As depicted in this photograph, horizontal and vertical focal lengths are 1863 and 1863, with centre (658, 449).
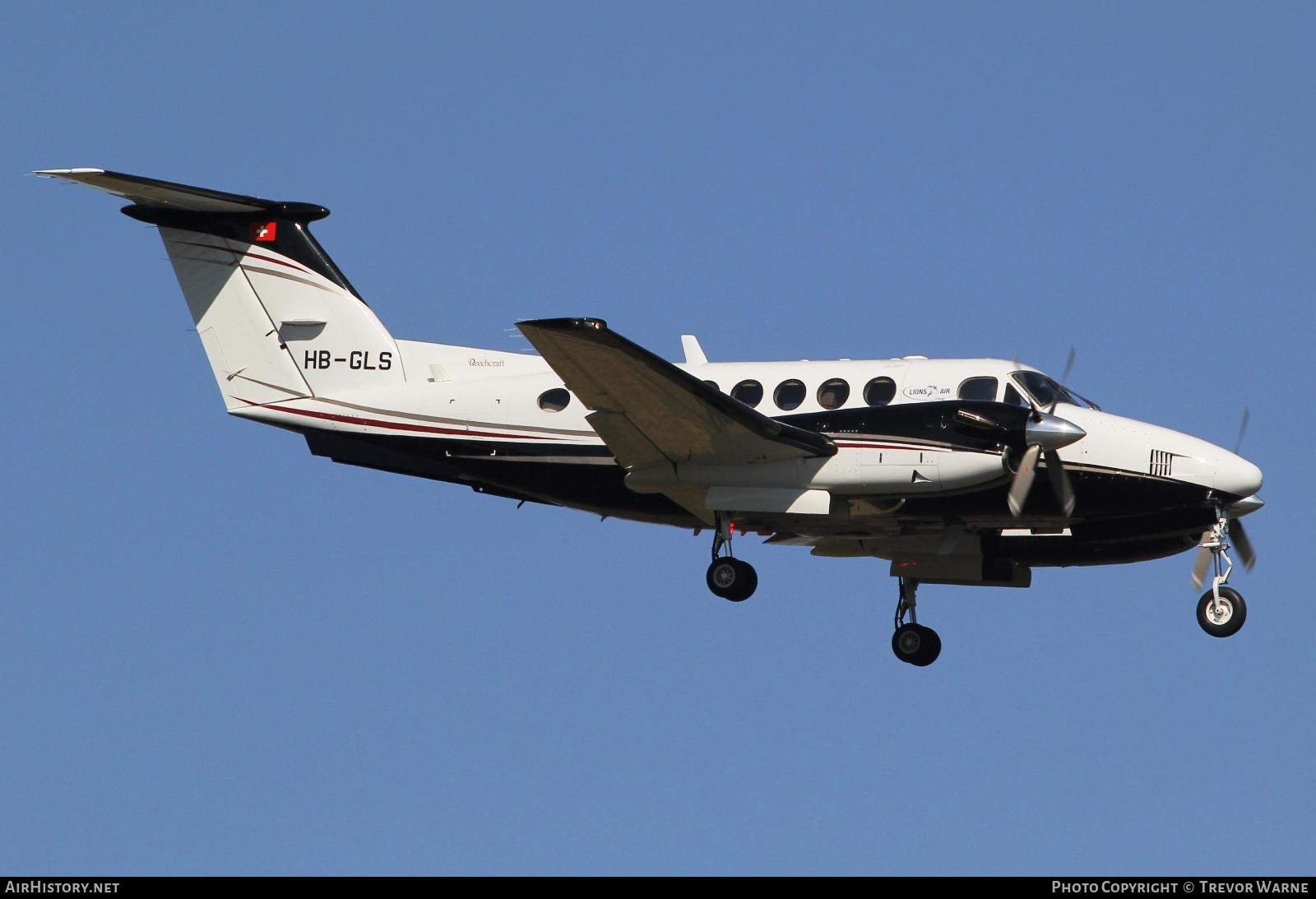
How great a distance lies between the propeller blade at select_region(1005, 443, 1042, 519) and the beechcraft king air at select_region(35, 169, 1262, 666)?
31mm

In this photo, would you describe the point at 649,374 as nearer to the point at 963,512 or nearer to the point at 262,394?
the point at 963,512

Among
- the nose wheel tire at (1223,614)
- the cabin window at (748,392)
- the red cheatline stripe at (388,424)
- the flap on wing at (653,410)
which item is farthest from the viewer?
the red cheatline stripe at (388,424)

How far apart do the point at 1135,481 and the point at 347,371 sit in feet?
33.7

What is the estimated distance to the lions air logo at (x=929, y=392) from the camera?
873 inches

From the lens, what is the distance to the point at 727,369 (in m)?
23.4

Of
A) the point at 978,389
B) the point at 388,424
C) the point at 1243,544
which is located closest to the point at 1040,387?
the point at 978,389

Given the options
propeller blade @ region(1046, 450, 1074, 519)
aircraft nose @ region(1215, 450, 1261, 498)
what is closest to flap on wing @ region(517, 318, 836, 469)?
propeller blade @ region(1046, 450, 1074, 519)

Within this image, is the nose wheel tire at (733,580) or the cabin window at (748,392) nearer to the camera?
the nose wheel tire at (733,580)

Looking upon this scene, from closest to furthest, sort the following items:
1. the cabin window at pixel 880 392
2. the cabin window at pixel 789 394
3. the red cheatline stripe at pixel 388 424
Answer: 1. the cabin window at pixel 880 392
2. the cabin window at pixel 789 394
3. the red cheatline stripe at pixel 388 424

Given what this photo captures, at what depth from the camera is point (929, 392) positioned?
22266mm

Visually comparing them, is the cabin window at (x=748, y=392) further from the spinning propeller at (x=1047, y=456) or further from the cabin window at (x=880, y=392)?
the spinning propeller at (x=1047, y=456)

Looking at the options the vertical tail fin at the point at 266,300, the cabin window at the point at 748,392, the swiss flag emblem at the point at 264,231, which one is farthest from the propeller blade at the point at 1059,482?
the swiss flag emblem at the point at 264,231

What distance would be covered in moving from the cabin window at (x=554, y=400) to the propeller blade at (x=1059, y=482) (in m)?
6.04
